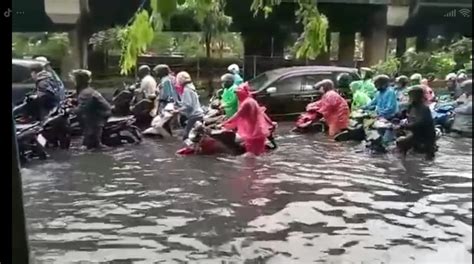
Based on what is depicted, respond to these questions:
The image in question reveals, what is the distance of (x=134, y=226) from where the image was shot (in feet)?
5.79

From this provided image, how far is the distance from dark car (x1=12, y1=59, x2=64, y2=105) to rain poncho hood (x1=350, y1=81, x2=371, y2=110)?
0.93m

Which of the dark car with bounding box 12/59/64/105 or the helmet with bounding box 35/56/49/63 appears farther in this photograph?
the helmet with bounding box 35/56/49/63

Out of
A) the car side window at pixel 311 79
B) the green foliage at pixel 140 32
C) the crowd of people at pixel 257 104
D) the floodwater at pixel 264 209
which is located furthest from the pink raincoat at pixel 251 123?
the green foliage at pixel 140 32

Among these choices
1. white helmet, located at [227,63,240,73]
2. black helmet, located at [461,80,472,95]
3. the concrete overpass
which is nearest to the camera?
black helmet, located at [461,80,472,95]

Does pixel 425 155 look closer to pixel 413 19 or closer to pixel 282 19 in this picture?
pixel 413 19

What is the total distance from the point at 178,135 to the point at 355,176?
2.62 ft

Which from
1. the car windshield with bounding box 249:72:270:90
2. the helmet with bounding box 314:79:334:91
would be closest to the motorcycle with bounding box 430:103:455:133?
the helmet with bounding box 314:79:334:91

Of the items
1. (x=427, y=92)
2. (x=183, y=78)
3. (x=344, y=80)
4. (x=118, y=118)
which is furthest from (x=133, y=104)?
→ (x=427, y=92)

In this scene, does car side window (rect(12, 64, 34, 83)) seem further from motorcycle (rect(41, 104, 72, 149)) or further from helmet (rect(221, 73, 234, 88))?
helmet (rect(221, 73, 234, 88))

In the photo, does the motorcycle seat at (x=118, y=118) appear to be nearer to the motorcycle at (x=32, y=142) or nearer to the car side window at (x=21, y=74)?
the motorcycle at (x=32, y=142)

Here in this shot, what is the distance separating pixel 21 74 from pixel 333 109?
111 cm

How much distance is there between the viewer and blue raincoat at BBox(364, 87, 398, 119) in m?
1.78

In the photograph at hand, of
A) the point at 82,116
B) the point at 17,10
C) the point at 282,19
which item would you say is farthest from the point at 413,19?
the point at 82,116

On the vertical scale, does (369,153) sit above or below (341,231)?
above
